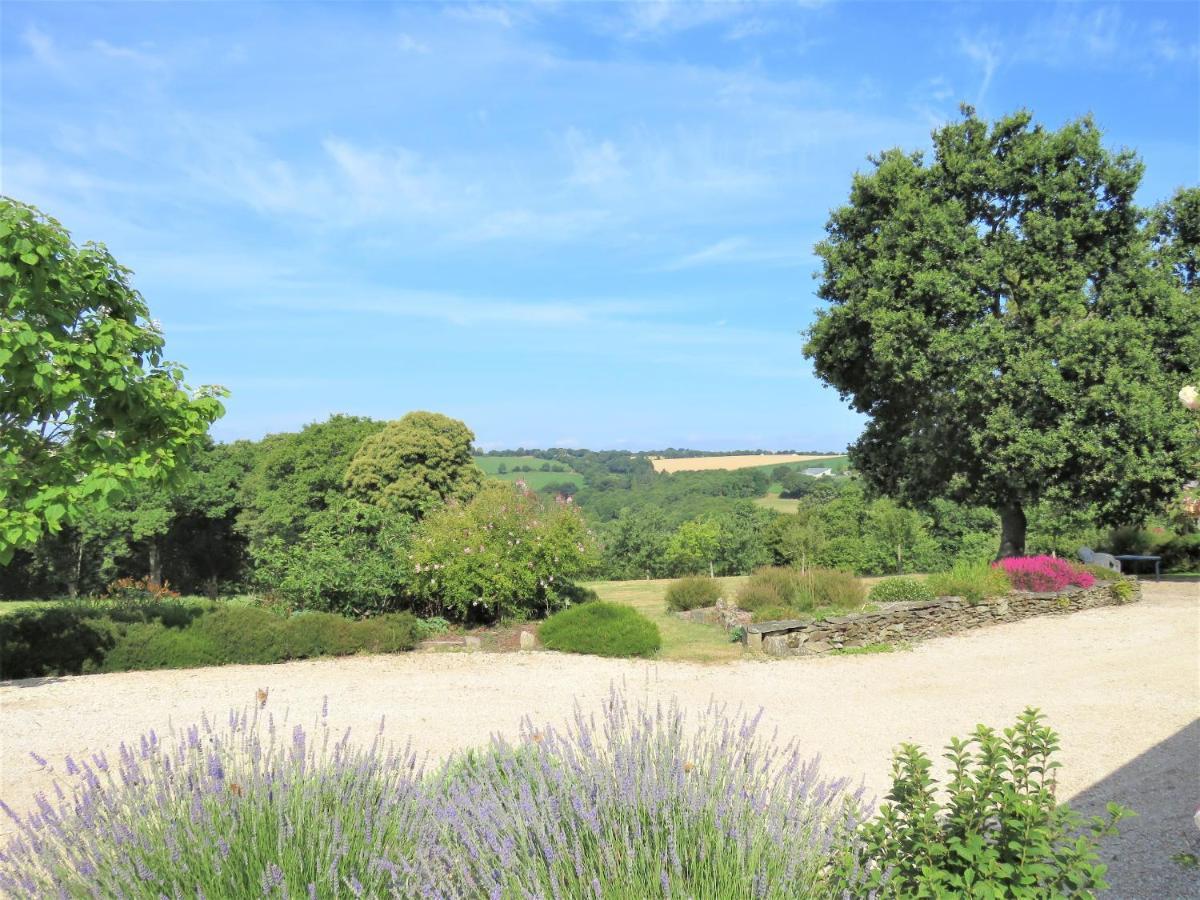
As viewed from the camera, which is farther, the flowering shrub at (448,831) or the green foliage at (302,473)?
the green foliage at (302,473)

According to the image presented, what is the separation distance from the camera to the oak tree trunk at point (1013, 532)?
1495 centimetres

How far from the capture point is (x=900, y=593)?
1132cm

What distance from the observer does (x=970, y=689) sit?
25.0ft

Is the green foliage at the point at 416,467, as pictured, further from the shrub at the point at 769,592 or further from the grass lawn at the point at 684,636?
the shrub at the point at 769,592

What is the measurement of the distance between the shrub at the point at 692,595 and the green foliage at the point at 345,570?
4.44m

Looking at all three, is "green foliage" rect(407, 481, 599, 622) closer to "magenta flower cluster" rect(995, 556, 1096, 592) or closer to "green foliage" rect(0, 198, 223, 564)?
"green foliage" rect(0, 198, 223, 564)

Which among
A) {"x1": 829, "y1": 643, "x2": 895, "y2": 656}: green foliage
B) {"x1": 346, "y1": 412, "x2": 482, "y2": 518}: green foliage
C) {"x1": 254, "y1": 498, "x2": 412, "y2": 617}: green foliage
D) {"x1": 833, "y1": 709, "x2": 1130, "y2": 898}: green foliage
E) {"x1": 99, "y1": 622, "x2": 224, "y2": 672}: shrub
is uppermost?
{"x1": 346, "y1": 412, "x2": 482, "y2": 518}: green foliage

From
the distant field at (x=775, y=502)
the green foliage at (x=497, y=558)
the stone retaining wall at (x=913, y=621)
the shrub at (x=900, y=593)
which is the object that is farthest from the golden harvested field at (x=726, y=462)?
the green foliage at (x=497, y=558)

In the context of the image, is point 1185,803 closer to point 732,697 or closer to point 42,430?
point 732,697

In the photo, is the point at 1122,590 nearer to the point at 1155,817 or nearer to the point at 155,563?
the point at 1155,817

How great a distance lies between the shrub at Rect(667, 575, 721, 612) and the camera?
1293 centimetres

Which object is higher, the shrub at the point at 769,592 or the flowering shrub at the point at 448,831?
the flowering shrub at the point at 448,831

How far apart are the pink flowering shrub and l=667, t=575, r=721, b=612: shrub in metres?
4.66

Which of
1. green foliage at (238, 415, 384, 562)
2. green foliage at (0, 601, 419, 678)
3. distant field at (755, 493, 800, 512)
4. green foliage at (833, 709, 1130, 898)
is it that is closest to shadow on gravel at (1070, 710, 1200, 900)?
green foliage at (833, 709, 1130, 898)
